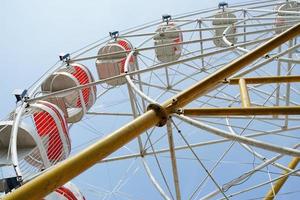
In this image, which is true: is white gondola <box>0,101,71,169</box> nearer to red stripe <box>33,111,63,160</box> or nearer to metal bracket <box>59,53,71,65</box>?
red stripe <box>33,111,63,160</box>

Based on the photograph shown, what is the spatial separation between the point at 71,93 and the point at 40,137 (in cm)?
421

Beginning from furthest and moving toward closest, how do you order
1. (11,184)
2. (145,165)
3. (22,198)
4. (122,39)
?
(122,39) < (145,165) < (11,184) < (22,198)

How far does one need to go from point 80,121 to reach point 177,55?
8.90m

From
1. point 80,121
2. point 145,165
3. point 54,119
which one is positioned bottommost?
point 145,165

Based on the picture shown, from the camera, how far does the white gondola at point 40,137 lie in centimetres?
1127

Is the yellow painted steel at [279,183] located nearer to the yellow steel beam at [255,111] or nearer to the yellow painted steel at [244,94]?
the yellow painted steel at [244,94]

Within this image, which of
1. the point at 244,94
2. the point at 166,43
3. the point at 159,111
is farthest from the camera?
the point at 166,43

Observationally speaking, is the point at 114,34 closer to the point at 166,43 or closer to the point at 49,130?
the point at 166,43

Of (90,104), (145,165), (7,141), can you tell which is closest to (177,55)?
(90,104)

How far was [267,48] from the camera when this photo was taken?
7.80 m

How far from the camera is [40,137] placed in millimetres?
11773

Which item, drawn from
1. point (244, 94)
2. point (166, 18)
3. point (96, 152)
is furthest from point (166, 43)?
point (96, 152)

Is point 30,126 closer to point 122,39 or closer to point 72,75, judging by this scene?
point 72,75

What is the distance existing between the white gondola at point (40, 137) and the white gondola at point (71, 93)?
235 centimetres
